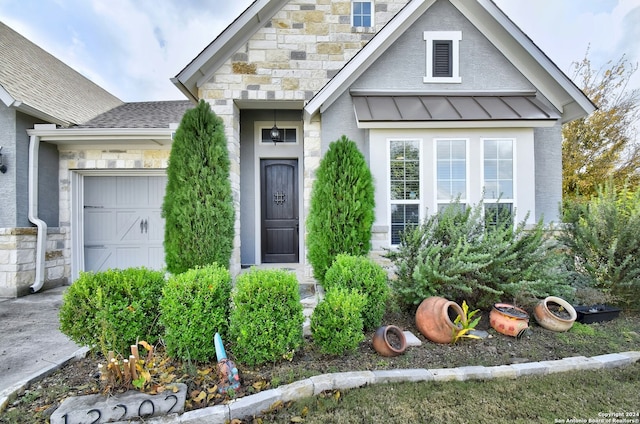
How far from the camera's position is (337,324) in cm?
279

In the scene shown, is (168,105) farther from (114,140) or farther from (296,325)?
(296,325)

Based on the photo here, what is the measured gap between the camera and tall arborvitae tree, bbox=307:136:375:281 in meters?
5.25

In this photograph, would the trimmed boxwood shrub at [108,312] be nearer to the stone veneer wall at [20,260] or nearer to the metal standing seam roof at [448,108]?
the metal standing seam roof at [448,108]

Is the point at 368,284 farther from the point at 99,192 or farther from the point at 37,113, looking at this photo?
the point at 37,113

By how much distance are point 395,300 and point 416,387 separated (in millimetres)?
1476

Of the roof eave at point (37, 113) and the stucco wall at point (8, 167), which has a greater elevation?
the roof eave at point (37, 113)

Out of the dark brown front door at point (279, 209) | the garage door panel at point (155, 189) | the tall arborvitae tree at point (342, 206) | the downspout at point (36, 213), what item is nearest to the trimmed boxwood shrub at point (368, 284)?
the tall arborvitae tree at point (342, 206)

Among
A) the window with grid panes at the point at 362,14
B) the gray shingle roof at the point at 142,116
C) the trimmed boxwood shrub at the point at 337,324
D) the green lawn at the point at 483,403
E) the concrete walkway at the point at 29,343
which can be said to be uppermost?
the window with grid panes at the point at 362,14

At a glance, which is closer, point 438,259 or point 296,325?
point 296,325

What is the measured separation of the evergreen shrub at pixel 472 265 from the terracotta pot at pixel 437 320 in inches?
9.0

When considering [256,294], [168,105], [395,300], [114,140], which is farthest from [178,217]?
[168,105]

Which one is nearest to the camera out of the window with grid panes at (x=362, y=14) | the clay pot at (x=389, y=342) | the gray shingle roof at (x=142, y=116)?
the clay pot at (x=389, y=342)

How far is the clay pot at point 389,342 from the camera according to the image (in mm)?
3016

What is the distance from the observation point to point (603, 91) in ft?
42.9
